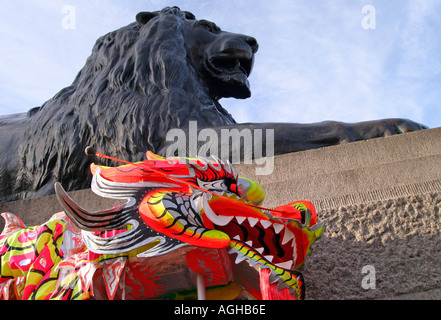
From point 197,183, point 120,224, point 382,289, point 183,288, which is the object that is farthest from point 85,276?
point 382,289

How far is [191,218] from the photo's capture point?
5.74 ft

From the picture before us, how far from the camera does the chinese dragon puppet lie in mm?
1730

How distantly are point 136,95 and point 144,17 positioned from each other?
945mm

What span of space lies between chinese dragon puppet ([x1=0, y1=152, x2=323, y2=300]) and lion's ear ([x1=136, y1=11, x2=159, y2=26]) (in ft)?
9.93

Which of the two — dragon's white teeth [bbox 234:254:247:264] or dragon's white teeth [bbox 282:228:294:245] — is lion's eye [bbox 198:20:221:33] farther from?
dragon's white teeth [bbox 234:254:247:264]

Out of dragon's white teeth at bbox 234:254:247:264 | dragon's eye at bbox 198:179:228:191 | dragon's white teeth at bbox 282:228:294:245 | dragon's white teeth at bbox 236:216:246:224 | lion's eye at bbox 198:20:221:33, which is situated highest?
lion's eye at bbox 198:20:221:33

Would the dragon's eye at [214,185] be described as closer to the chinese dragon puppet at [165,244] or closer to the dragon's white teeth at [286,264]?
the chinese dragon puppet at [165,244]

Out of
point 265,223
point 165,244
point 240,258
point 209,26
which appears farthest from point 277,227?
point 209,26

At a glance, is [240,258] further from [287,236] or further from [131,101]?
[131,101]

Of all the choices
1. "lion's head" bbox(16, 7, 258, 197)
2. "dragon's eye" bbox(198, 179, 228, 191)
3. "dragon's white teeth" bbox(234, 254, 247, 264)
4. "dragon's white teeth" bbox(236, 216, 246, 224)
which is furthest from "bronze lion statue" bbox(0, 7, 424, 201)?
"dragon's white teeth" bbox(234, 254, 247, 264)

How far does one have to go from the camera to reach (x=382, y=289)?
2.32 meters

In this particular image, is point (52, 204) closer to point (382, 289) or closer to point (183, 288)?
point (183, 288)
